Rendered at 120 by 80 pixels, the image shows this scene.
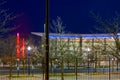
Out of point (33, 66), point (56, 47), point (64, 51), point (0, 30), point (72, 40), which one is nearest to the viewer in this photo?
point (0, 30)

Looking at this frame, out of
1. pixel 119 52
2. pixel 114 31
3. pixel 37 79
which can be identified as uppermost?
pixel 114 31

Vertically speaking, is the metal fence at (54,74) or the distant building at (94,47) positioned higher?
the distant building at (94,47)

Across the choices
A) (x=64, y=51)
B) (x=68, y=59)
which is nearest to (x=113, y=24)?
(x=68, y=59)

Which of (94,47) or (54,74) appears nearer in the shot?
(94,47)

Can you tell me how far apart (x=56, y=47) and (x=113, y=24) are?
22577mm

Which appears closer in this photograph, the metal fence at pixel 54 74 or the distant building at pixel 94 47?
the distant building at pixel 94 47

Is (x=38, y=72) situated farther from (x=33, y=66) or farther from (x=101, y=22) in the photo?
(x=101, y=22)

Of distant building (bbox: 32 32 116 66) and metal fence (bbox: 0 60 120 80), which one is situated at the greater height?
distant building (bbox: 32 32 116 66)

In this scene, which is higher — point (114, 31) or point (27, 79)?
point (114, 31)

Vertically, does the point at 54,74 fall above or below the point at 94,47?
below

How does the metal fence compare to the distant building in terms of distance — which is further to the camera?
the metal fence

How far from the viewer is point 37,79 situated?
109ft

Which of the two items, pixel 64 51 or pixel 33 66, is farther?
pixel 64 51

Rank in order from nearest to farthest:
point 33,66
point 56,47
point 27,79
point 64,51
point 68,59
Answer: point 27,79, point 33,66, point 68,59, point 64,51, point 56,47
